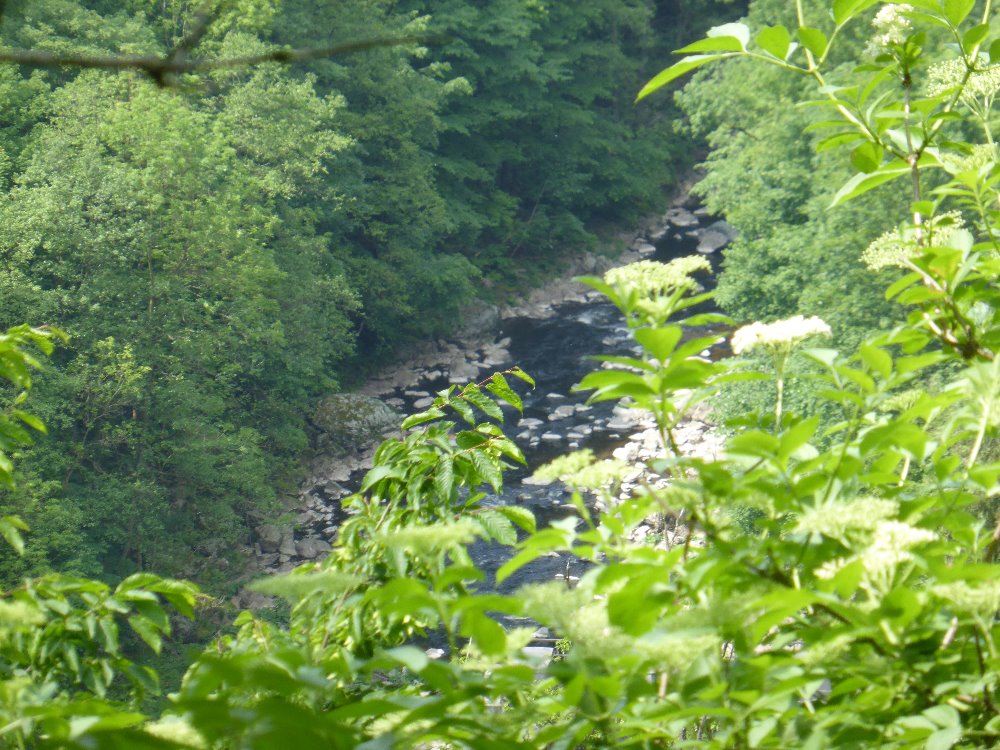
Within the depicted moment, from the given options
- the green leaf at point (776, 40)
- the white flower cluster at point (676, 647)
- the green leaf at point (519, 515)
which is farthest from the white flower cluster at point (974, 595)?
the green leaf at point (519, 515)

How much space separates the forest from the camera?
1.05 metres

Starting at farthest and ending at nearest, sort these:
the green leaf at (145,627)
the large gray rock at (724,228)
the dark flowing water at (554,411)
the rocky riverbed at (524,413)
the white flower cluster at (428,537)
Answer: the large gray rock at (724,228) < the rocky riverbed at (524,413) < the dark flowing water at (554,411) < the green leaf at (145,627) < the white flower cluster at (428,537)

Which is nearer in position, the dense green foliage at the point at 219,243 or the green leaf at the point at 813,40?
the green leaf at the point at 813,40

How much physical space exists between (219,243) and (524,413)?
17.8 ft

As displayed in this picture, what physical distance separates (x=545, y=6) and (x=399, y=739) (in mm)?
26929

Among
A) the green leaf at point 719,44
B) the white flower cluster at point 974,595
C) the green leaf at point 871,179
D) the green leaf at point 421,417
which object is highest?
the green leaf at point 719,44

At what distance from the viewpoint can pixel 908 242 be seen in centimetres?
164

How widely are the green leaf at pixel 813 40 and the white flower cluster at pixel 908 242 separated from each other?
0.32 m

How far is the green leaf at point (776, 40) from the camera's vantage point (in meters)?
1.45

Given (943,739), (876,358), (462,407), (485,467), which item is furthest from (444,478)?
(943,739)

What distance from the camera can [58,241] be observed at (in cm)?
1310

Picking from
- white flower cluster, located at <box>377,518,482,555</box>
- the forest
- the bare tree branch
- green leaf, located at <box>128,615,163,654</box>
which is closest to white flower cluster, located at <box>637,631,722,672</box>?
the forest

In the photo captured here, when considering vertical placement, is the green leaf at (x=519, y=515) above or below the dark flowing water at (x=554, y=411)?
above

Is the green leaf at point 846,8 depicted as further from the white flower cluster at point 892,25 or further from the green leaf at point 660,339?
the green leaf at point 660,339
